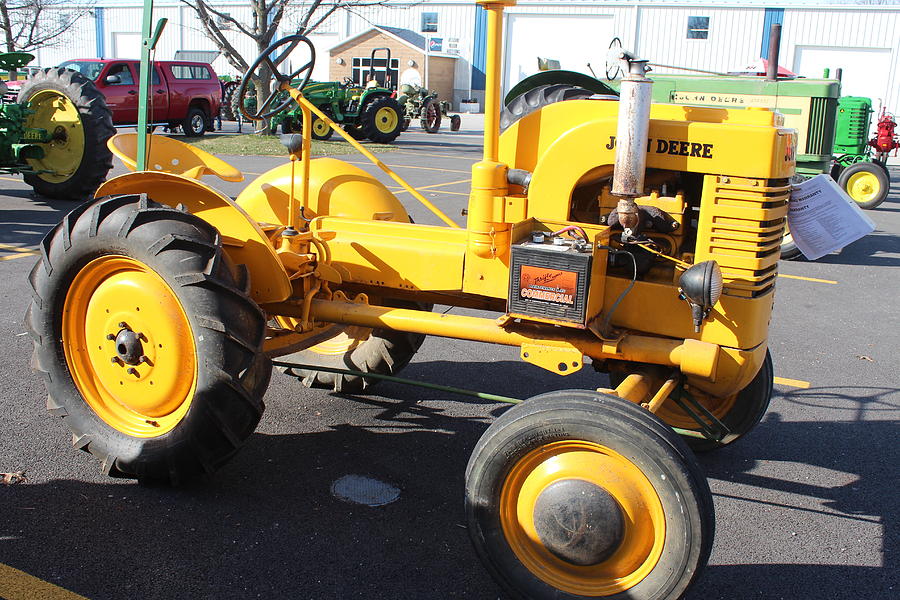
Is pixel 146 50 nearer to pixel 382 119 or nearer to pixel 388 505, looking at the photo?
pixel 388 505

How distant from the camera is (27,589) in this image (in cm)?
291

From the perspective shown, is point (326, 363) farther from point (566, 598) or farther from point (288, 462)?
point (566, 598)

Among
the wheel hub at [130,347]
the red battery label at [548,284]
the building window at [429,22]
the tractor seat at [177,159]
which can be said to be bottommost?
the wheel hub at [130,347]

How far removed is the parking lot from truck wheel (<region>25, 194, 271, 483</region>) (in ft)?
0.90

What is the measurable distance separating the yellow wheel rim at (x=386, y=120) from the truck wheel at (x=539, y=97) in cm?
1754

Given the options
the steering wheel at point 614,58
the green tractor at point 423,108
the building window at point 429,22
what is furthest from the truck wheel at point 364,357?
the building window at point 429,22

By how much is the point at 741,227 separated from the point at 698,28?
3595cm

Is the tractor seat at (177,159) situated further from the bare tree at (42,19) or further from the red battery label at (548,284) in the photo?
the bare tree at (42,19)

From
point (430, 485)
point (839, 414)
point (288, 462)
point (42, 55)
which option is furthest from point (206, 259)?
point (42, 55)

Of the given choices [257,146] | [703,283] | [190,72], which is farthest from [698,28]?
[703,283]

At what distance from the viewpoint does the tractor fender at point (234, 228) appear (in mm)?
3697

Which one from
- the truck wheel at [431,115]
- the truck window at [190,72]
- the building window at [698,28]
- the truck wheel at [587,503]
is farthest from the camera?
the building window at [698,28]

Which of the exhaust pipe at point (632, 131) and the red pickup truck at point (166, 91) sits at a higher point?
the red pickup truck at point (166, 91)

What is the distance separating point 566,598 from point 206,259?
1.94m
